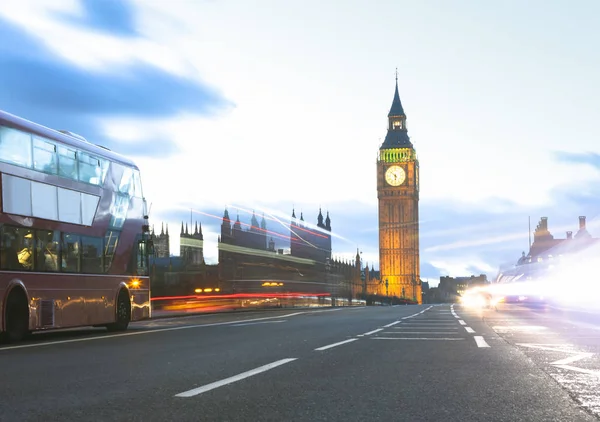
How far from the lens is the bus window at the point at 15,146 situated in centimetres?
1501

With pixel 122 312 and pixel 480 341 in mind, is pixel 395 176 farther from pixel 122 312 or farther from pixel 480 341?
pixel 480 341

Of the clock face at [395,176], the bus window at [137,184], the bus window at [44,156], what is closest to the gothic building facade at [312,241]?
the clock face at [395,176]

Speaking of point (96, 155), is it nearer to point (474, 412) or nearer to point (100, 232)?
point (100, 232)

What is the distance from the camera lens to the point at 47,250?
1642 centimetres

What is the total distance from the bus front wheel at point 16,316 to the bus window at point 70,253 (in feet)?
5.05

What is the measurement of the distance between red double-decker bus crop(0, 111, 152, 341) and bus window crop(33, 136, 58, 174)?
0.02m

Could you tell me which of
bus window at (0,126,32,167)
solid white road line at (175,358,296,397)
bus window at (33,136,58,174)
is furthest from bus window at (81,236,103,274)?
solid white road line at (175,358,296,397)

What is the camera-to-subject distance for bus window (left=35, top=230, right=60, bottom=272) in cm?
1609

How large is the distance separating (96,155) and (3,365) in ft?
31.5

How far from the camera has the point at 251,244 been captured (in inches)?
3661

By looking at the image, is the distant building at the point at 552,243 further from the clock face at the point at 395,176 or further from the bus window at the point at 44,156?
the bus window at the point at 44,156

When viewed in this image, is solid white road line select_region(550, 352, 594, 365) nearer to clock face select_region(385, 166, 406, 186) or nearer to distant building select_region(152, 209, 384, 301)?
distant building select_region(152, 209, 384, 301)

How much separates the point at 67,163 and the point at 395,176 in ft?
562

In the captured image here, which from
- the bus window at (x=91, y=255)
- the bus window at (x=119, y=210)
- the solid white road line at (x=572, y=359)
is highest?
the bus window at (x=119, y=210)
